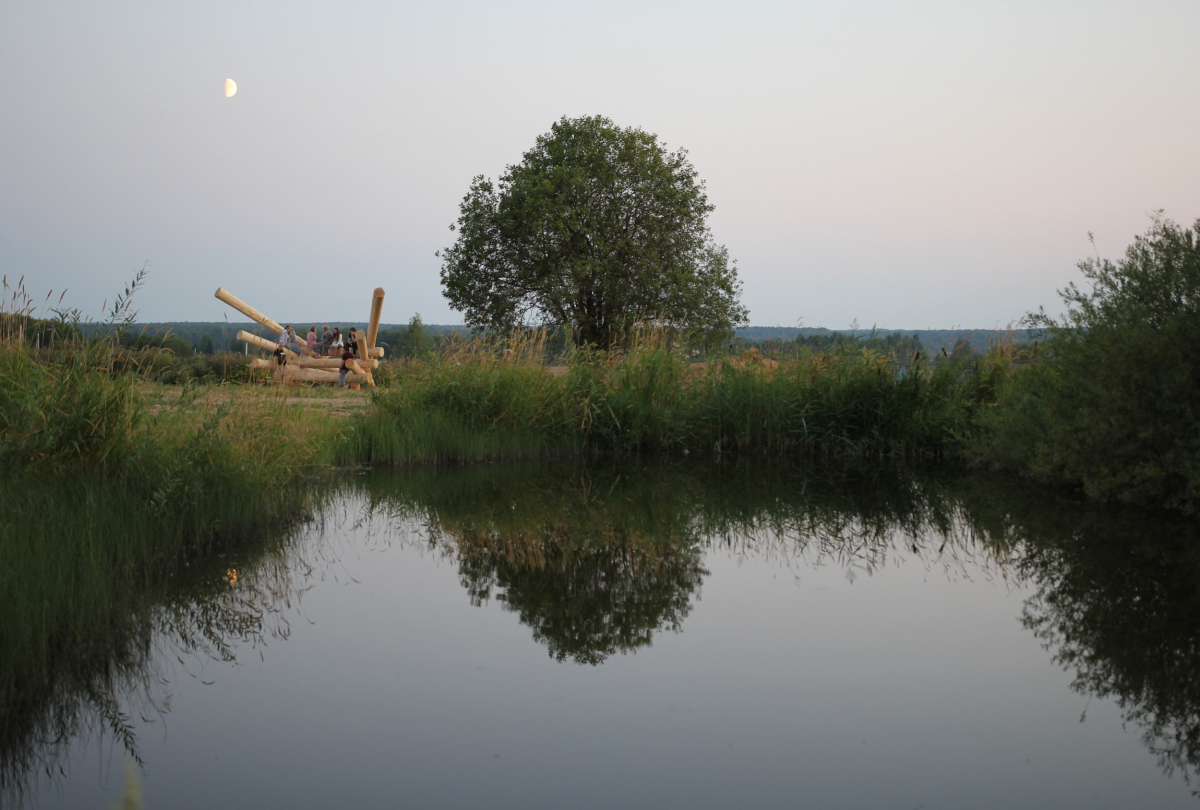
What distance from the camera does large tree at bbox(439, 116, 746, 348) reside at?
83.8 ft

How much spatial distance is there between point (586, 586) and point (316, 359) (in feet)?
62.7

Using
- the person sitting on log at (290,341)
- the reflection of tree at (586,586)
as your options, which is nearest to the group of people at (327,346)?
the person sitting on log at (290,341)

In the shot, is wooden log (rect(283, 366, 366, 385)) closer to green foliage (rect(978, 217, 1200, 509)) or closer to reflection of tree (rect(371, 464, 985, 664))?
reflection of tree (rect(371, 464, 985, 664))

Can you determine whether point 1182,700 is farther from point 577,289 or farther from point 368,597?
point 577,289

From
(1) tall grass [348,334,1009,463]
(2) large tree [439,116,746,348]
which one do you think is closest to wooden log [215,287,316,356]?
(2) large tree [439,116,746,348]

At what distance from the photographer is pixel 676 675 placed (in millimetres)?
4324

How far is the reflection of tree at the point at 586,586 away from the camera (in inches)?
194

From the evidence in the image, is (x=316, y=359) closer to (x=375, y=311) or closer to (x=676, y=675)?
(x=375, y=311)

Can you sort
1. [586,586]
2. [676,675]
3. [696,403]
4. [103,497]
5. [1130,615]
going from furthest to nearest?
[696,403], [103,497], [586,586], [1130,615], [676,675]

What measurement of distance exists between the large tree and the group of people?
13.3ft

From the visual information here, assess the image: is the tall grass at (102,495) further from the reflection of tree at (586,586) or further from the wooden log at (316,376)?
the wooden log at (316,376)

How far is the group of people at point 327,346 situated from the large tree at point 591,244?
13.3 ft

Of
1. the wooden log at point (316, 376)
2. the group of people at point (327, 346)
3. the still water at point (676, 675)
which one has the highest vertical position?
the group of people at point (327, 346)

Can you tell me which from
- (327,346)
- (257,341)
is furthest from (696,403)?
(327,346)
